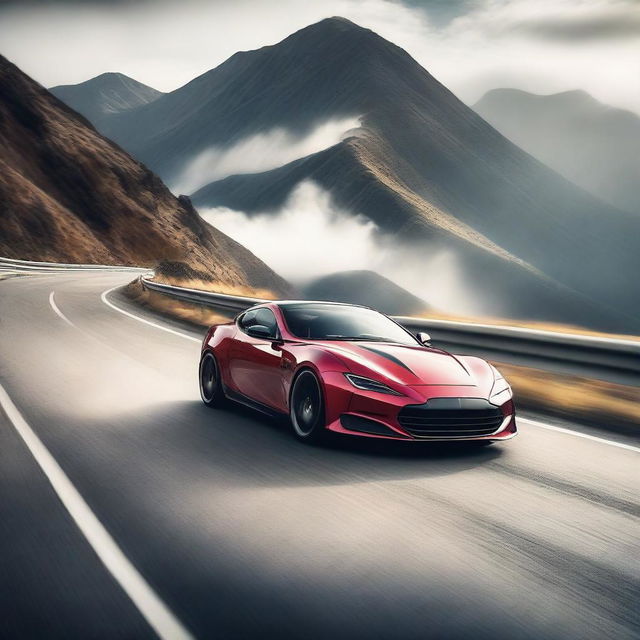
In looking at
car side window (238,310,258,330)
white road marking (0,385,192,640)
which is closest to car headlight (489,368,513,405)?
car side window (238,310,258,330)

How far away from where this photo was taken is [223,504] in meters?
5.71

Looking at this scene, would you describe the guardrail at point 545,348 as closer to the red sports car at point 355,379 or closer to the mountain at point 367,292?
the red sports car at point 355,379

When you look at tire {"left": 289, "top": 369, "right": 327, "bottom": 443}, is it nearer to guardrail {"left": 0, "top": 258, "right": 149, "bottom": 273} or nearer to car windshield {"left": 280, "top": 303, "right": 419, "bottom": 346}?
car windshield {"left": 280, "top": 303, "right": 419, "bottom": 346}

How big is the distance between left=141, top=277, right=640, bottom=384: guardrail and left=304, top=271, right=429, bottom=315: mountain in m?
90.1

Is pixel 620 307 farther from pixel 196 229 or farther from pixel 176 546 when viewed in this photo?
pixel 176 546

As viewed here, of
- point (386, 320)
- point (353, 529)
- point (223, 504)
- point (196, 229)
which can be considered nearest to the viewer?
point (353, 529)

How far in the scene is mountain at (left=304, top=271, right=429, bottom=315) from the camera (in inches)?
4193

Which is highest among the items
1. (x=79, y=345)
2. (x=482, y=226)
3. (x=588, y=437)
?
(x=482, y=226)

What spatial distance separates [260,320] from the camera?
900cm

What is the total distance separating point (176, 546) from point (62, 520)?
0.83 metres

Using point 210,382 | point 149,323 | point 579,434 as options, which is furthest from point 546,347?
point 149,323

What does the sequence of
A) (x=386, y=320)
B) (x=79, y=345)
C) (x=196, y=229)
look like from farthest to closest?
1. (x=196, y=229)
2. (x=79, y=345)
3. (x=386, y=320)

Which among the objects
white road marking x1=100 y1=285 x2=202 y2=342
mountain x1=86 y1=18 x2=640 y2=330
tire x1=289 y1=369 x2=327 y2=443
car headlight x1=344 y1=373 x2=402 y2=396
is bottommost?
white road marking x1=100 y1=285 x2=202 y2=342

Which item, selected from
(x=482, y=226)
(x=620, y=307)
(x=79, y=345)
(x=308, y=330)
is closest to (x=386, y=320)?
(x=308, y=330)
